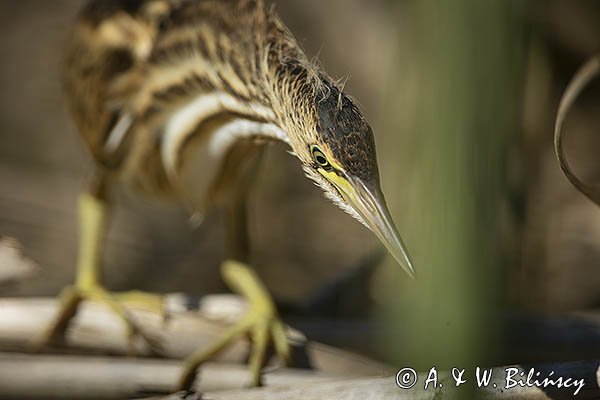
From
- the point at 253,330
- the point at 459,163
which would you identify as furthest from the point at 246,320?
the point at 459,163

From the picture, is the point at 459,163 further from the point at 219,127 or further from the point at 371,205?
the point at 219,127

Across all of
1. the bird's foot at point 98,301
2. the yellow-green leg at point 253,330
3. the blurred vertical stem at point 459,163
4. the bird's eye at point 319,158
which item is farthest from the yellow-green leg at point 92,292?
the blurred vertical stem at point 459,163

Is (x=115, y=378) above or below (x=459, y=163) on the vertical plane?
above

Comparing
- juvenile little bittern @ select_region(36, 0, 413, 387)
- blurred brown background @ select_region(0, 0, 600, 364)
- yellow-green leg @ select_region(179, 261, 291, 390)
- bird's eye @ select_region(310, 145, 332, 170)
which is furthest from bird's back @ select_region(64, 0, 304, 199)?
blurred brown background @ select_region(0, 0, 600, 364)

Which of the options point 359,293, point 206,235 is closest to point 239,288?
point 359,293

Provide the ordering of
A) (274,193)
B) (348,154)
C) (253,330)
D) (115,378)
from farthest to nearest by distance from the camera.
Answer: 1. (274,193)
2. (253,330)
3. (115,378)
4. (348,154)

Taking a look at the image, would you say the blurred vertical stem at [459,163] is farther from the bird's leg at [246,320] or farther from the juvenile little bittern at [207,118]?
the bird's leg at [246,320]

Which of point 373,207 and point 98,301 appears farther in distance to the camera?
point 98,301
